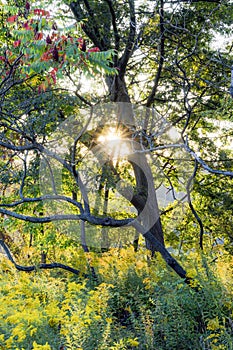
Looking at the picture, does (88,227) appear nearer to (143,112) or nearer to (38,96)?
(143,112)

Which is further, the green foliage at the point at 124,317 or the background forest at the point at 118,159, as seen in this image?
the background forest at the point at 118,159

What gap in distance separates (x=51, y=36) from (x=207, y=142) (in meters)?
5.83

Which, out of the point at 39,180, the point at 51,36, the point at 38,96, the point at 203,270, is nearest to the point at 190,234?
the point at 39,180

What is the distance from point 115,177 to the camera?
743cm

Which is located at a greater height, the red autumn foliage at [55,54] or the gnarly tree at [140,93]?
the gnarly tree at [140,93]

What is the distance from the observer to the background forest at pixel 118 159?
3432mm

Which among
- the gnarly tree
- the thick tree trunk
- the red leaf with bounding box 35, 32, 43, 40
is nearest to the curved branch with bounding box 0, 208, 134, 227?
the gnarly tree

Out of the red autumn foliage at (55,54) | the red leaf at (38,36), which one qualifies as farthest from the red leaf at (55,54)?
the red leaf at (38,36)

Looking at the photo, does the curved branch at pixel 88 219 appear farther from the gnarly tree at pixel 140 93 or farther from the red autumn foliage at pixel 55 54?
the red autumn foliage at pixel 55 54

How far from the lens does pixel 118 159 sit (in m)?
8.50

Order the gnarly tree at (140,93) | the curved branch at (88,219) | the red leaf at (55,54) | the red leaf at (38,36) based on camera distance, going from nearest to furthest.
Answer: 1. the red leaf at (55,54)
2. the red leaf at (38,36)
3. the curved branch at (88,219)
4. the gnarly tree at (140,93)

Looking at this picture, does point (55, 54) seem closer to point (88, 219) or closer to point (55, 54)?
point (55, 54)

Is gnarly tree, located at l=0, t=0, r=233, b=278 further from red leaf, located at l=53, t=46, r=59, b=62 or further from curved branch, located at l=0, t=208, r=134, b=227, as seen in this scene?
red leaf, located at l=53, t=46, r=59, b=62

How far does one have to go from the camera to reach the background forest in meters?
3.43
